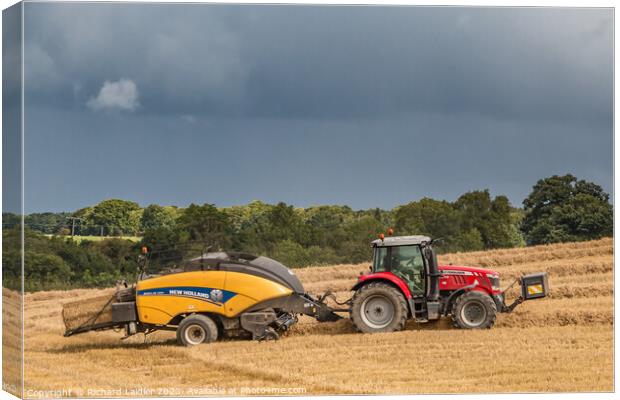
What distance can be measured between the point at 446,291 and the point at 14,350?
757cm

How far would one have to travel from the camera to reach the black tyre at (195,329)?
17359 mm

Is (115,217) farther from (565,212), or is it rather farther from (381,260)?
(565,212)

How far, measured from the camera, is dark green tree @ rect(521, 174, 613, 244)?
18.6 metres

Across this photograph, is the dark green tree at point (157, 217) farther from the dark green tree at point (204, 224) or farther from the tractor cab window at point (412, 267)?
the tractor cab window at point (412, 267)

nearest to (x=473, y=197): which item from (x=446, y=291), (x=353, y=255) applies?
(x=353, y=255)

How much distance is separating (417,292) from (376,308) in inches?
30.9

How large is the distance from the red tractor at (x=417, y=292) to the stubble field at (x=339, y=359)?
1.19 ft

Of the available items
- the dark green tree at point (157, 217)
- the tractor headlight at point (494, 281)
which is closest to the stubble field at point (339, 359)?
the tractor headlight at point (494, 281)

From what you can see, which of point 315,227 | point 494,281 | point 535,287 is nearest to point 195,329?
point 494,281

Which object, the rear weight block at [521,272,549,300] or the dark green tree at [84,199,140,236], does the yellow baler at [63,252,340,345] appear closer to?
the dark green tree at [84,199,140,236]

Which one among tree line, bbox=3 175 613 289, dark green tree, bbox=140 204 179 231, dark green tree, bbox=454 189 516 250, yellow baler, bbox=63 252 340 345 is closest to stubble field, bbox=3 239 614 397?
yellow baler, bbox=63 252 340 345

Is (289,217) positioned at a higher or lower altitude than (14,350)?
higher

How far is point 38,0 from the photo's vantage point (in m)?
14.9

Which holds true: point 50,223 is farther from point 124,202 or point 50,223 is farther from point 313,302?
point 313,302
